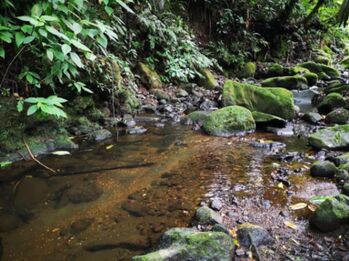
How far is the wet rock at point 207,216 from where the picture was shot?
10.5 ft

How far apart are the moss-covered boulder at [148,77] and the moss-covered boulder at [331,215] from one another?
578 centimetres

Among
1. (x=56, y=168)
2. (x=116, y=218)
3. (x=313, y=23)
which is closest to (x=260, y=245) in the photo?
(x=116, y=218)

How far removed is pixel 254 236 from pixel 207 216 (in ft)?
1.55

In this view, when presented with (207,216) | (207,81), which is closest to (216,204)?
(207,216)

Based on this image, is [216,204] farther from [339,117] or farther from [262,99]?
[339,117]

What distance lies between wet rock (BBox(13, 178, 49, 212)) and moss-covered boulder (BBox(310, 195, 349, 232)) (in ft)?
8.53

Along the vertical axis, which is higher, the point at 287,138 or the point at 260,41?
the point at 260,41

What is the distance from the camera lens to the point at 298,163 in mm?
4855

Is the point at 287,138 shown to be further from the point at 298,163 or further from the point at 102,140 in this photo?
the point at 102,140

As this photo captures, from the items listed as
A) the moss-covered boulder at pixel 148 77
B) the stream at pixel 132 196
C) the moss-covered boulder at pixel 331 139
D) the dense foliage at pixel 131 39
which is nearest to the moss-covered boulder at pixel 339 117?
the moss-covered boulder at pixel 331 139

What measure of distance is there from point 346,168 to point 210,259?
8.26 feet

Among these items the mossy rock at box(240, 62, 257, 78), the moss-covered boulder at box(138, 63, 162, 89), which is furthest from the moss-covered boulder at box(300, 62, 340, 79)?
the moss-covered boulder at box(138, 63, 162, 89)

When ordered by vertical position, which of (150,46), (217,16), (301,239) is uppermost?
(217,16)

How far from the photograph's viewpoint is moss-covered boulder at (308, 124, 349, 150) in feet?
17.4
